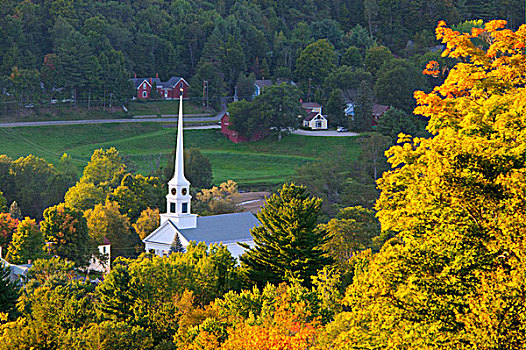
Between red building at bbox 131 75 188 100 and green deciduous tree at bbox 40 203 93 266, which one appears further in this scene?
red building at bbox 131 75 188 100

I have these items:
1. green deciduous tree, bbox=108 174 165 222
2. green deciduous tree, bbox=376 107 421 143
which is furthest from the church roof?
green deciduous tree, bbox=376 107 421 143

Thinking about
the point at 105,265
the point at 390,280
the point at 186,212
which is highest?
the point at 390,280

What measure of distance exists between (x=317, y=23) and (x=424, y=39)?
20.1m

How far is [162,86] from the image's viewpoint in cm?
14850

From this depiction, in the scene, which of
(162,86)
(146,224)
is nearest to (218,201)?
(146,224)

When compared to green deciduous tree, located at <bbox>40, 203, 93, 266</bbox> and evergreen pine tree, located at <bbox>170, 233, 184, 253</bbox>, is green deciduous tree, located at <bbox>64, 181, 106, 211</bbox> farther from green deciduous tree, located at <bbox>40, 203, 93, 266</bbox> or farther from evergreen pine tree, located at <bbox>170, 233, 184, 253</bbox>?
evergreen pine tree, located at <bbox>170, 233, 184, 253</bbox>

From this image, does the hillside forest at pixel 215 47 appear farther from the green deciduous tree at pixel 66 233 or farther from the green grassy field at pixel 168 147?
the green deciduous tree at pixel 66 233

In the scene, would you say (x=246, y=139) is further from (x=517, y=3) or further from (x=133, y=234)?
(x=517, y=3)

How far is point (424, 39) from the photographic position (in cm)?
17388

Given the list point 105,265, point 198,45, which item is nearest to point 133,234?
point 105,265

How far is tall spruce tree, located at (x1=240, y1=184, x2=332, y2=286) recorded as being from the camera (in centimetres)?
3966

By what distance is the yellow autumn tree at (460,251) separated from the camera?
737 inches

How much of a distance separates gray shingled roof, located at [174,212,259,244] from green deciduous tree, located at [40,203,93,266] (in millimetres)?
8733

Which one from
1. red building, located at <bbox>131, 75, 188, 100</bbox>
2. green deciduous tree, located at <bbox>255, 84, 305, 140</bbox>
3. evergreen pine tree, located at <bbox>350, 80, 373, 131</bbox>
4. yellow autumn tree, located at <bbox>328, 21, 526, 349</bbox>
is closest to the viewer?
yellow autumn tree, located at <bbox>328, 21, 526, 349</bbox>
